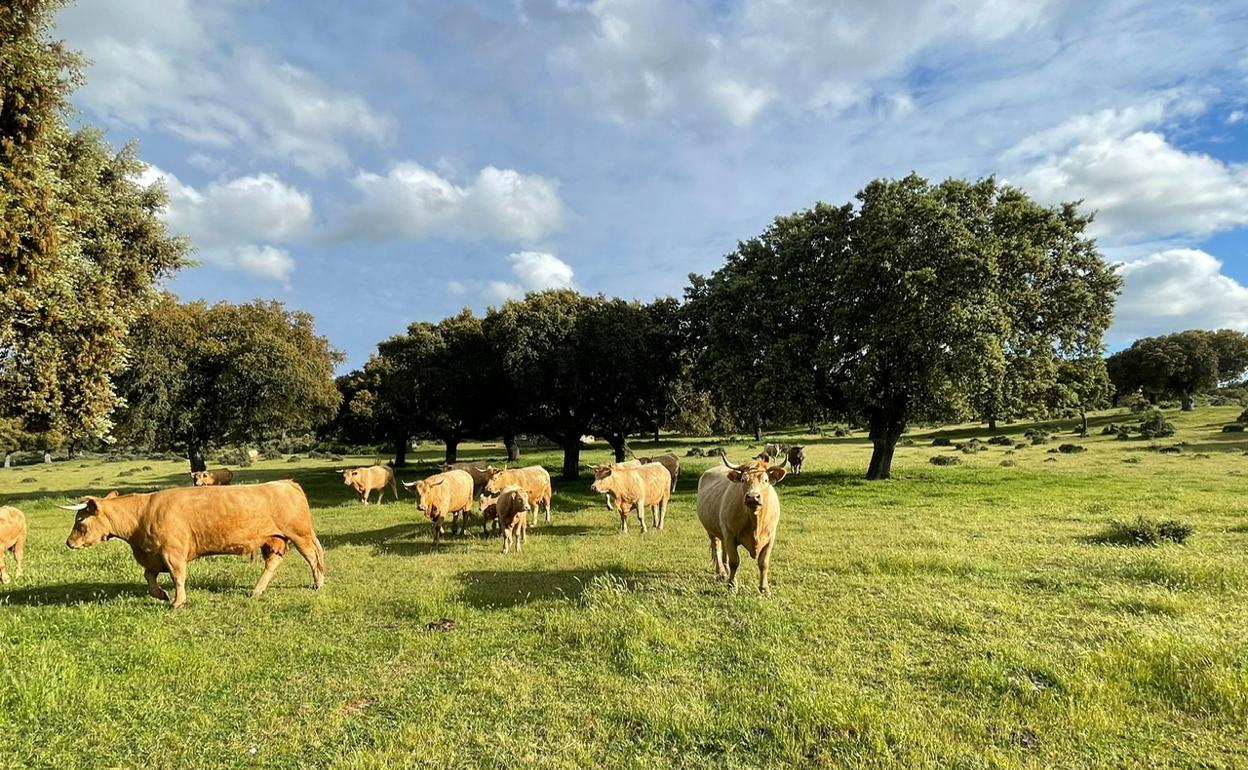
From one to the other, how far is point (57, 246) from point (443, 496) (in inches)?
352

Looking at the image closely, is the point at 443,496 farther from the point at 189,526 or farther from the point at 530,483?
the point at 189,526

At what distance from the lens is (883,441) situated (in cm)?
2606

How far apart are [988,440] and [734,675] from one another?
165 ft

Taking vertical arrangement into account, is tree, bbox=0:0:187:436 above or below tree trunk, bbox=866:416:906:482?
above

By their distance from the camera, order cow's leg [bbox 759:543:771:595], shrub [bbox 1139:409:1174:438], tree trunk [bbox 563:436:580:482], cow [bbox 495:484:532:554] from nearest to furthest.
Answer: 1. cow's leg [bbox 759:543:771:595]
2. cow [bbox 495:484:532:554]
3. tree trunk [bbox 563:436:580:482]
4. shrub [bbox 1139:409:1174:438]

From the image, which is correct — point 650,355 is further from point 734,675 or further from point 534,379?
point 734,675

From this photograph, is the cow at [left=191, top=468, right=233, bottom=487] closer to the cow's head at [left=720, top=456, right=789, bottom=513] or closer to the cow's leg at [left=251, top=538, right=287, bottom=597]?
the cow's leg at [left=251, top=538, right=287, bottom=597]

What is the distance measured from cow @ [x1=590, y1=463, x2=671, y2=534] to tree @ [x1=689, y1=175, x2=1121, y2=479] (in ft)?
32.2

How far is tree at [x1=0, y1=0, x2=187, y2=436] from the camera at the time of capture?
10156 mm

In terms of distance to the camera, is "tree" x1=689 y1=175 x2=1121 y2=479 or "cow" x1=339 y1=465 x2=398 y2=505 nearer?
"tree" x1=689 y1=175 x2=1121 y2=479

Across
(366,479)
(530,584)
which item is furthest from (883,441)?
Answer: (366,479)

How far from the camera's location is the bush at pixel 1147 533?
11.8 meters

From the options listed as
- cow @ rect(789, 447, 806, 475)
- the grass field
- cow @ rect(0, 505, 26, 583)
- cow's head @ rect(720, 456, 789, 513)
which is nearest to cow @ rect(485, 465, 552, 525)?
the grass field

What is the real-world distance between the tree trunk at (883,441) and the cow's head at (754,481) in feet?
57.0
